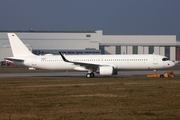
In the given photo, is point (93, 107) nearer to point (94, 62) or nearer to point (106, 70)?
point (106, 70)

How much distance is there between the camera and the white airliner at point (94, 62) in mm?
47594

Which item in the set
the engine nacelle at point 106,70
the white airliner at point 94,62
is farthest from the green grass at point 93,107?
the white airliner at point 94,62

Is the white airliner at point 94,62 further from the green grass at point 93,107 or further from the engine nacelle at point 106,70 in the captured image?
the green grass at point 93,107

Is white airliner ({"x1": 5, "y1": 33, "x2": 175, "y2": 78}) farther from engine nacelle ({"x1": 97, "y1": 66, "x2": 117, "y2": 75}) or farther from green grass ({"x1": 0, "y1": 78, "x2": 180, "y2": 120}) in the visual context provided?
green grass ({"x1": 0, "y1": 78, "x2": 180, "y2": 120})

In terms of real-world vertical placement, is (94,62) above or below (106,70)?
above

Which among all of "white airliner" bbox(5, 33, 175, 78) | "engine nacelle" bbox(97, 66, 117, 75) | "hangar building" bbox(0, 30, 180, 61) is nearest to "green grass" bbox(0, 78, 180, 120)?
"engine nacelle" bbox(97, 66, 117, 75)

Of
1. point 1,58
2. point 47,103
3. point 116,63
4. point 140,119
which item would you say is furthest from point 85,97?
point 1,58

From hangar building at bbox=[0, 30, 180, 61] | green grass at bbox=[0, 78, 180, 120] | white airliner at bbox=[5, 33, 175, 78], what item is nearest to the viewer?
green grass at bbox=[0, 78, 180, 120]

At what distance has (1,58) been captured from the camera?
108438mm

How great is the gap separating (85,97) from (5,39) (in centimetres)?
9422

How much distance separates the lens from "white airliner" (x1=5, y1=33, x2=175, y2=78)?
47.6 m

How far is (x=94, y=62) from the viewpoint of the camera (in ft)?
160

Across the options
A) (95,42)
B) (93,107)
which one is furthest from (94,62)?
(95,42)

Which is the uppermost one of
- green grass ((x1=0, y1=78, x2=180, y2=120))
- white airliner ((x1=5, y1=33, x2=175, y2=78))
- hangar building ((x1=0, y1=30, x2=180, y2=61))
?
hangar building ((x1=0, y1=30, x2=180, y2=61))
